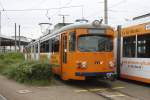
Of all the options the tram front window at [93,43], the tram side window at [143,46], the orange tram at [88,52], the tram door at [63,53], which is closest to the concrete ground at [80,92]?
the orange tram at [88,52]

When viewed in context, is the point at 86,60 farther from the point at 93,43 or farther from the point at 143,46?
the point at 143,46

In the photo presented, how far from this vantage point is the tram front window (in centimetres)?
1725

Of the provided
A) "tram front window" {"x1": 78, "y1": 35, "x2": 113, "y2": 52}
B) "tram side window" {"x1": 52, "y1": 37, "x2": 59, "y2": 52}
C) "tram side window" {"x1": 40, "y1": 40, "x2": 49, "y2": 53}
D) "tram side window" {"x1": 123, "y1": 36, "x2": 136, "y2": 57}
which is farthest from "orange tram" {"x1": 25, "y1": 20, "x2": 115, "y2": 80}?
"tram side window" {"x1": 40, "y1": 40, "x2": 49, "y2": 53}

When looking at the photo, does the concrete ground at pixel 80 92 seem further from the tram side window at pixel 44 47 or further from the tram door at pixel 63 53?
the tram side window at pixel 44 47

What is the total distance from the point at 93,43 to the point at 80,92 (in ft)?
9.03

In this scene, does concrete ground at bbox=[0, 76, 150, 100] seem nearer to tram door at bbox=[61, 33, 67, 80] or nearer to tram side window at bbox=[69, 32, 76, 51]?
tram door at bbox=[61, 33, 67, 80]

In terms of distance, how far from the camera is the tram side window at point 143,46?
1670 centimetres

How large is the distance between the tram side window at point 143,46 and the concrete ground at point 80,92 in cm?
150

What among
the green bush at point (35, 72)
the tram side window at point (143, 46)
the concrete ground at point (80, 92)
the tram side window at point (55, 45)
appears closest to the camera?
the concrete ground at point (80, 92)

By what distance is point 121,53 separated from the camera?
19.8m

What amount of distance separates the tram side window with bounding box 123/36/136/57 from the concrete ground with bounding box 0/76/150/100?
1.52m

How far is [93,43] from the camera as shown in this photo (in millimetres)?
17359

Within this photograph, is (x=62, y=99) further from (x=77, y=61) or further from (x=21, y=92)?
(x=77, y=61)

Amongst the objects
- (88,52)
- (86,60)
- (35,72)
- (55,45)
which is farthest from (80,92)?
(55,45)
